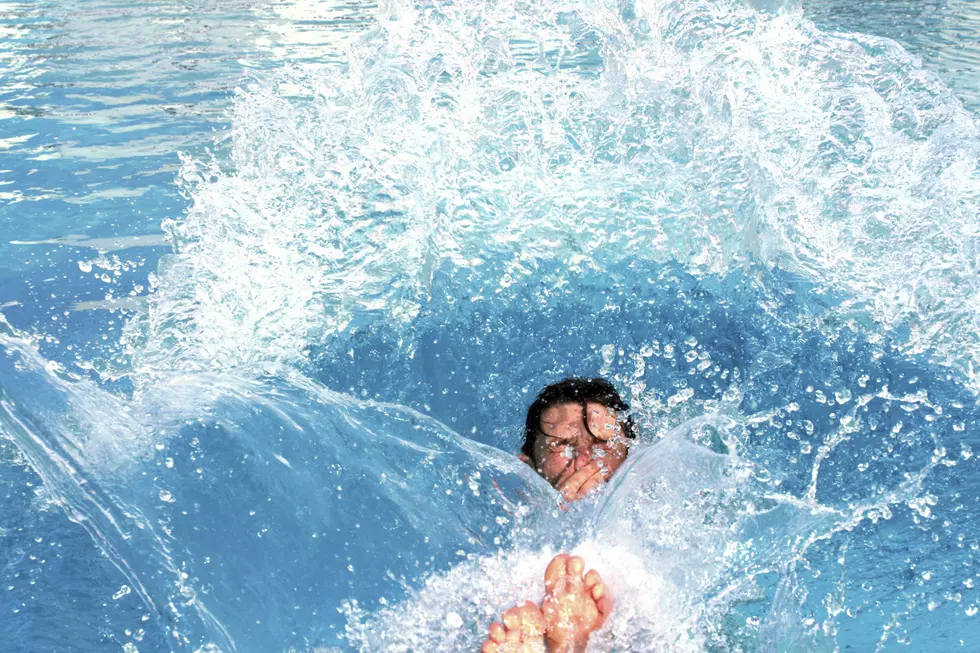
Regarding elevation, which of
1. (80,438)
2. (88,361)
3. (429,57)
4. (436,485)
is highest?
(429,57)

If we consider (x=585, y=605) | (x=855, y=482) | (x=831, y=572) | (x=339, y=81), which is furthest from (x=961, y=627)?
(x=339, y=81)

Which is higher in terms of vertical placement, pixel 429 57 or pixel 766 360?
pixel 429 57

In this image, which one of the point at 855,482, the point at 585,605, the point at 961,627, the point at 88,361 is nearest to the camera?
the point at 585,605

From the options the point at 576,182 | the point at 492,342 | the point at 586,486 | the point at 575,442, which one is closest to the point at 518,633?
the point at 586,486

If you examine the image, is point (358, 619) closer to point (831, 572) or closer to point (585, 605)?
point (585, 605)

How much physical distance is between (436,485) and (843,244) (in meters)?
2.37

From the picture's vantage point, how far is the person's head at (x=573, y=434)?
115 inches

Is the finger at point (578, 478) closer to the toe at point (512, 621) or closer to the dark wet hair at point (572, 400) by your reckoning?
the dark wet hair at point (572, 400)

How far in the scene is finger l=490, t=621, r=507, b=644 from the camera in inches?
84.3

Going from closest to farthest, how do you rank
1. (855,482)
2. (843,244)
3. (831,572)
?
1. (831,572)
2. (855,482)
3. (843,244)

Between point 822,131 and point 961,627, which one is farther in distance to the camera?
point 822,131

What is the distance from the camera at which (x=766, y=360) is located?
375 centimetres

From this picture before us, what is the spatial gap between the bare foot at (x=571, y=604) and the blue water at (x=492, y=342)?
0.36ft

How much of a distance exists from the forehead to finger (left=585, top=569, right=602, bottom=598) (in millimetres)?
688
